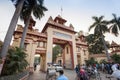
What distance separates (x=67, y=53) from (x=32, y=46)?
10.3 metres

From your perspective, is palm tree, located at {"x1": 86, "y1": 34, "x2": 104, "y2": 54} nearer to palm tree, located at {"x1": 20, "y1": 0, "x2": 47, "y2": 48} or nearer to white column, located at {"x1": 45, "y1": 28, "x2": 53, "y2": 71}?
white column, located at {"x1": 45, "y1": 28, "x2": 53, "y2": 71}

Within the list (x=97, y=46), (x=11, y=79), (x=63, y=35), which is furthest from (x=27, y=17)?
(x=97, y=46)

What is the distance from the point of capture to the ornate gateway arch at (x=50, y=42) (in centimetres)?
1775

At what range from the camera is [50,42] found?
19.9m

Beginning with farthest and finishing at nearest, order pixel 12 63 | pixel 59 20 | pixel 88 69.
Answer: pixel 59 20 → pixel 88 69 → pixel 12 63

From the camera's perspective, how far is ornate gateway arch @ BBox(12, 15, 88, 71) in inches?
699

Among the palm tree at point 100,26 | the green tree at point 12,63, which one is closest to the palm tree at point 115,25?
the palm tree at point 100,26

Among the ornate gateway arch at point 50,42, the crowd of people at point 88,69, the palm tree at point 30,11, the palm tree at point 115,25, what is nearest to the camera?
the crowd of people at point 88,69

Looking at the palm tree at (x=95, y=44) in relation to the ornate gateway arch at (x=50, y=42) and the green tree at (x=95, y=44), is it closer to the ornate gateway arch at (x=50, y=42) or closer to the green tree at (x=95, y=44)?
the green tree at (x=95, y=44)

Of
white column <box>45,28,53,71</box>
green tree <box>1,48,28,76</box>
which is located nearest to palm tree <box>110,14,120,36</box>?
white column <box>45,28,53,71</box>

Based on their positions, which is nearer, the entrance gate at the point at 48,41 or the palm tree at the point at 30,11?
the palm tree at the point at 30,11

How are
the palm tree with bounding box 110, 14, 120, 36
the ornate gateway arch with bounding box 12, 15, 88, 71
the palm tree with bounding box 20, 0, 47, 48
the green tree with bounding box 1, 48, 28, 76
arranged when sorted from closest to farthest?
1. the green tree with bounding box 1, 48, 28, 76
2. the palm tree with bounding box 20, 0, 47, 48
3. the ornate gateway arch with bounding box 12, 15, 88, 71
4. the palm tree with bounding box 110, 14, 120, 36

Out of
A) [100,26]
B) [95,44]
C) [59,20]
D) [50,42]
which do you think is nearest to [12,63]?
[50,42]

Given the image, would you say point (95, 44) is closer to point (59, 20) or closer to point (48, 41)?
point (59, 20)
